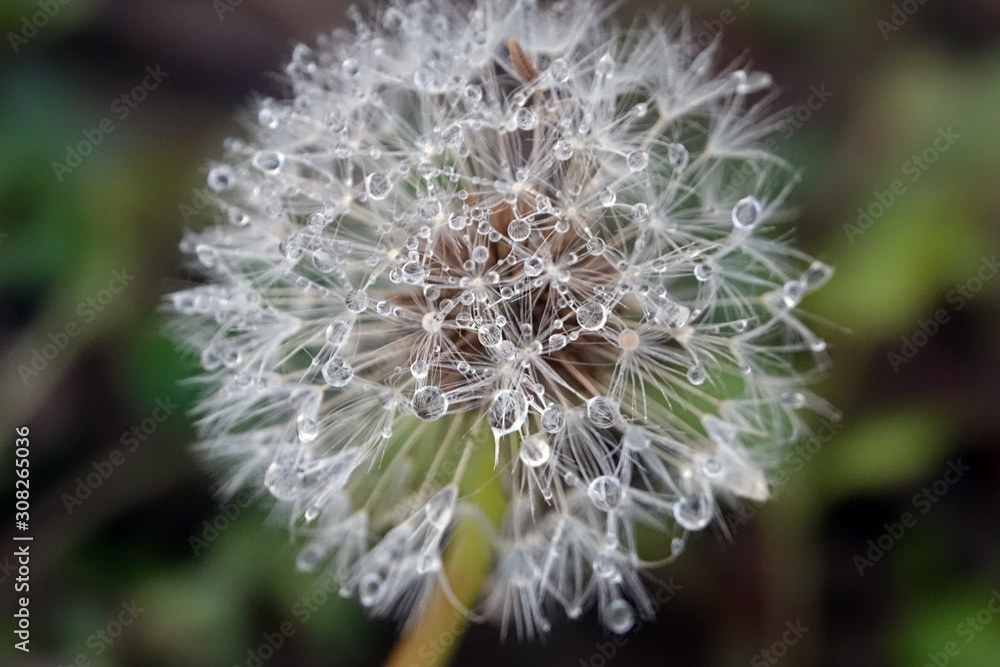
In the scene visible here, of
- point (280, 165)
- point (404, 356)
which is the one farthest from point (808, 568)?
point (280, 165)

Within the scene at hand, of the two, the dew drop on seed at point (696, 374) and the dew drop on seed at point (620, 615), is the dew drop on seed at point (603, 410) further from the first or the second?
the dew drop on seed at point (620, 615)

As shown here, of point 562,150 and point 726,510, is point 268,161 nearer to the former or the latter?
point 562,150

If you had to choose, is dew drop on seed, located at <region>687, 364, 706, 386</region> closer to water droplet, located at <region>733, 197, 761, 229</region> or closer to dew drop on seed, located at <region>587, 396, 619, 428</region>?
dew drop on seed, located at <region>587, 396, 619, 428</region>

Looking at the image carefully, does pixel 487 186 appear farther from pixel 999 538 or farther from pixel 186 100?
pixel 999 538

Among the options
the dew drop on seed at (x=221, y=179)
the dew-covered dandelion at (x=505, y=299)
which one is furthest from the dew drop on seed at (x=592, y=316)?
the dew drop on seed at (x=221, y=179)

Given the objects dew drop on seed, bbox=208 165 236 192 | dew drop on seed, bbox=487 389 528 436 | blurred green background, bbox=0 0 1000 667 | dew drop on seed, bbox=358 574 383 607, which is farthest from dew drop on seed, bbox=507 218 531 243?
blurred green background, bbox=0 0 1000 667

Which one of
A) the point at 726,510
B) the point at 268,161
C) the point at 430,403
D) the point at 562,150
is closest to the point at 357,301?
the point at 430,403
